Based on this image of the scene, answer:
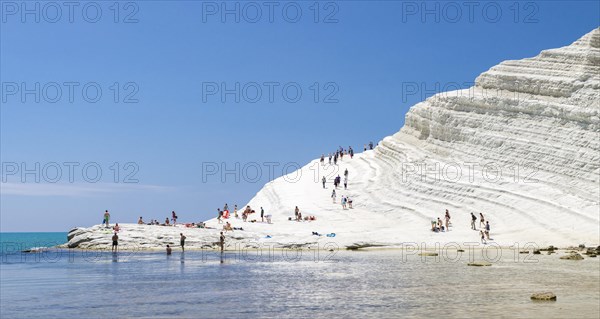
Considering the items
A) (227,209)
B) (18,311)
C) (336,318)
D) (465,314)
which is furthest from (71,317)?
(227,209)

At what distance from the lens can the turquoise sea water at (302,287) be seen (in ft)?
56.5

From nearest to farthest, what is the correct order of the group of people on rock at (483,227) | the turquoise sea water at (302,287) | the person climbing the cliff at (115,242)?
the turquoise sea water at (302,287)
the group of people on rock at (483,227)
the person climbing the cliff at (115,242)

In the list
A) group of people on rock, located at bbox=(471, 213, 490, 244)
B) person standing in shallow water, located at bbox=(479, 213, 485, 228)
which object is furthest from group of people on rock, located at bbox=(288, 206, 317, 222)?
person standing in shallow water, located at bbox=(479, 213, 485, 228)

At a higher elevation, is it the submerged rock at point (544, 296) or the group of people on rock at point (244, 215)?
the group of people on rock at point (244, 215)

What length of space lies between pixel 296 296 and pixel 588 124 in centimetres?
3327

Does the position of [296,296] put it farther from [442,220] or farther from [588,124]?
[588,124]

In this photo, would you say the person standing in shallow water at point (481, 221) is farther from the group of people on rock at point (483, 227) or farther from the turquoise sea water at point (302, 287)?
the turquoise sea water at point (302, 287)

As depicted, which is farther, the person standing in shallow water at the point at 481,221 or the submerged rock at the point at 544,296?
the person standing in shallow water at the point at 481,221

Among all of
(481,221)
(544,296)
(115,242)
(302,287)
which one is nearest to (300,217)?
(481,221)

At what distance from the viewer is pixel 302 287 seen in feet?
73.0

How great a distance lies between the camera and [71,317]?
54.8 feet

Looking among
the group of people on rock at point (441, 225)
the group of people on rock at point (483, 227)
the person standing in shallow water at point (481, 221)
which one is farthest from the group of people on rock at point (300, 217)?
the person standing in shallow water at point (481, 221)

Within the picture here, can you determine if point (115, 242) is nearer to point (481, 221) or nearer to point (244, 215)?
point (244, 215)

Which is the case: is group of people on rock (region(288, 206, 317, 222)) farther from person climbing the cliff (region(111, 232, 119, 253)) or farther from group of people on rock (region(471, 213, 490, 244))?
person climbing the cliff (region(111, 232, 119, 253))
